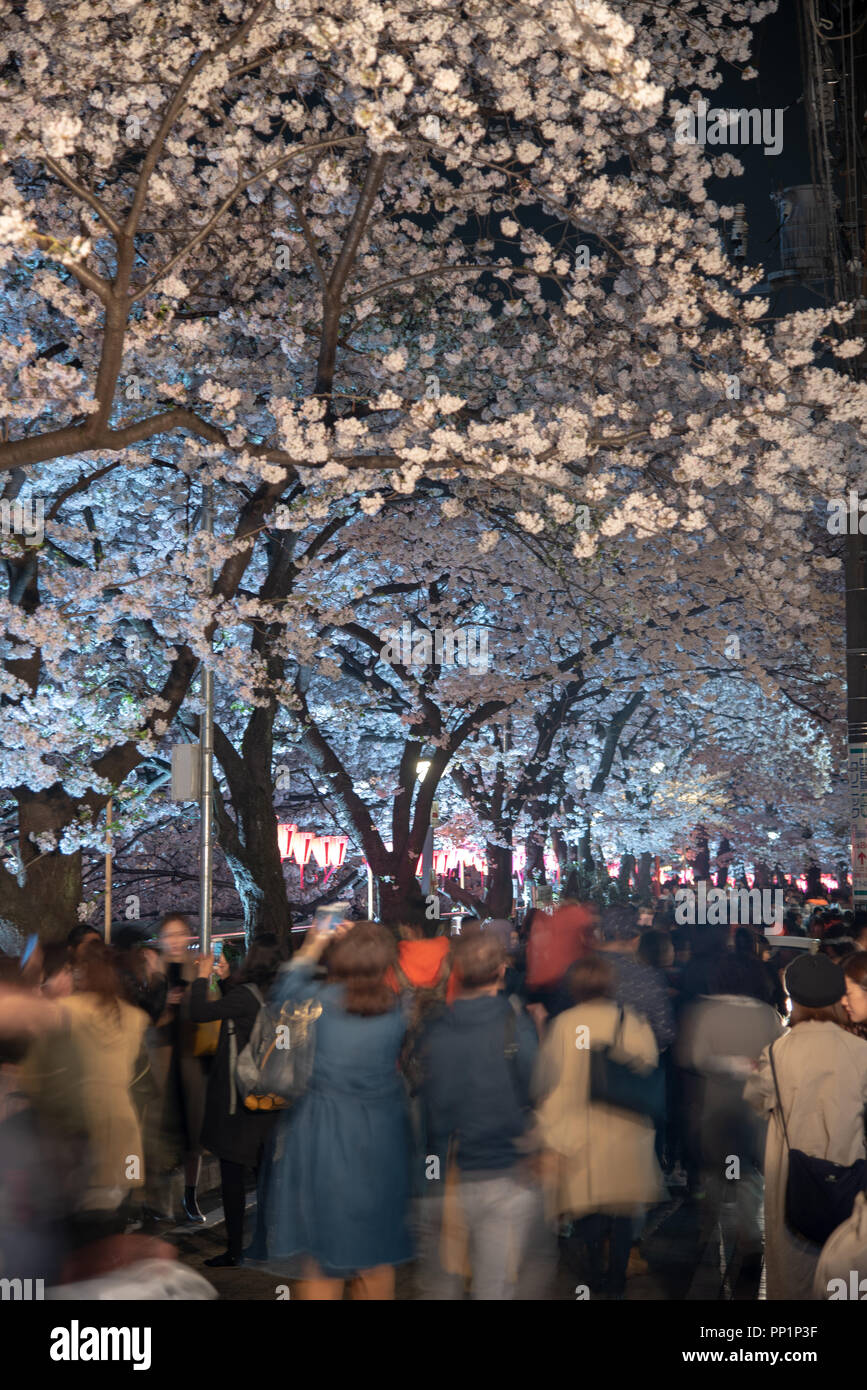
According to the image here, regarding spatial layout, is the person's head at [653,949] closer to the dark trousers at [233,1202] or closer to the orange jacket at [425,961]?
the orange jacket at [425,961]

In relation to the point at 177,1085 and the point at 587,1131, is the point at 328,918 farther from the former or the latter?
the point at 587,1131

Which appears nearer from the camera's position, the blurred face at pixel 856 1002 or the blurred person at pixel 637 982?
the blurred face at pixel 856 1002

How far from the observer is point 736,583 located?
16.1m

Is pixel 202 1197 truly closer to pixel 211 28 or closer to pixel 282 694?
pixel 282 694

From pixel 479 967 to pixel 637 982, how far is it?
2.54 meters

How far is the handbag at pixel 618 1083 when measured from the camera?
6.88 metres

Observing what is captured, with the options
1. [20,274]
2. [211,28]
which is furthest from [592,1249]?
[20,274]

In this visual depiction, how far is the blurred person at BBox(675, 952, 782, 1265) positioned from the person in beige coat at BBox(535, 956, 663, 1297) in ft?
3.66

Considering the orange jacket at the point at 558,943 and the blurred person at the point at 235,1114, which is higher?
the orange jacket at the point at 558,943

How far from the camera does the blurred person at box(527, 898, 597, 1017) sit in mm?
9266

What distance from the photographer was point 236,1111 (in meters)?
8.06

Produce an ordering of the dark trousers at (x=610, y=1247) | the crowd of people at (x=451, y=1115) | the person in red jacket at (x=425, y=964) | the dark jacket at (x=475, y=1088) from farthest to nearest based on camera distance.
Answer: the person in red jacket at (x=425, y=964) < the dark trousers at (x=610, y=1247) < the dark jacket at (x=475, y=1088) < the crowd of people at (x=451, y=1115)

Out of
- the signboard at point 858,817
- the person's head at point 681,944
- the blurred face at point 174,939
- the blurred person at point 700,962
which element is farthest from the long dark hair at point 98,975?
the signboard at point 858,817

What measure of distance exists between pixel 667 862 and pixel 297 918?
1585 inches
